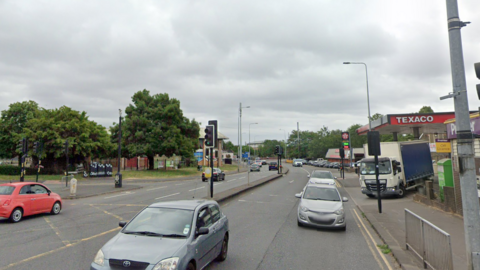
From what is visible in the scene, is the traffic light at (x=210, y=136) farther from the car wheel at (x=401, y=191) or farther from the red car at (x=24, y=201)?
the car wheel at (x=401, y=191)

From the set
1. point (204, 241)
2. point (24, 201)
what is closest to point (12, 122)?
point (24, 201)

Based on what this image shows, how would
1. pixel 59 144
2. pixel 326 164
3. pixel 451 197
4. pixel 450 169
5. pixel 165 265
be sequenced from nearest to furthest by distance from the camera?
pixel 165 265 → pixel 451 197 → pixel 450 169 → pixel 59 144 → pixel 326 164

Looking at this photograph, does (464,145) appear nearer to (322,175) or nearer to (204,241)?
(204,241)

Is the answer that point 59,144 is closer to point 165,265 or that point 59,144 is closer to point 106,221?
point 106,221

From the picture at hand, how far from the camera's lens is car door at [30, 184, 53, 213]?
12.2 m

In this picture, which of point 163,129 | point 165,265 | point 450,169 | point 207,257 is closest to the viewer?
point 165,265

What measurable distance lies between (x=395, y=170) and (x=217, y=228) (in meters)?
16.4

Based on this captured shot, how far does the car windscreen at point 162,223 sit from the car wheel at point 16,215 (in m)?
7.97

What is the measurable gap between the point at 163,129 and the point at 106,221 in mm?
35574

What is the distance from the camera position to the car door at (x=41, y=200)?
1220cm

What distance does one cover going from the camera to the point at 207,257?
6.05m

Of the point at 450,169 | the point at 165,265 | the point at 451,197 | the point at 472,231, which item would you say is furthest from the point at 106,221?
the point at 450,169

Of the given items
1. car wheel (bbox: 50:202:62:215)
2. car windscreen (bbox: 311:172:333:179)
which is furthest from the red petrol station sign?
car wheel (bbox: 50:202:62:215)

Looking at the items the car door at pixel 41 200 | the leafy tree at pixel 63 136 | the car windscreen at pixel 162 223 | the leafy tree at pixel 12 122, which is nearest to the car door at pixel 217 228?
the car windscreen at pixel 162 223
